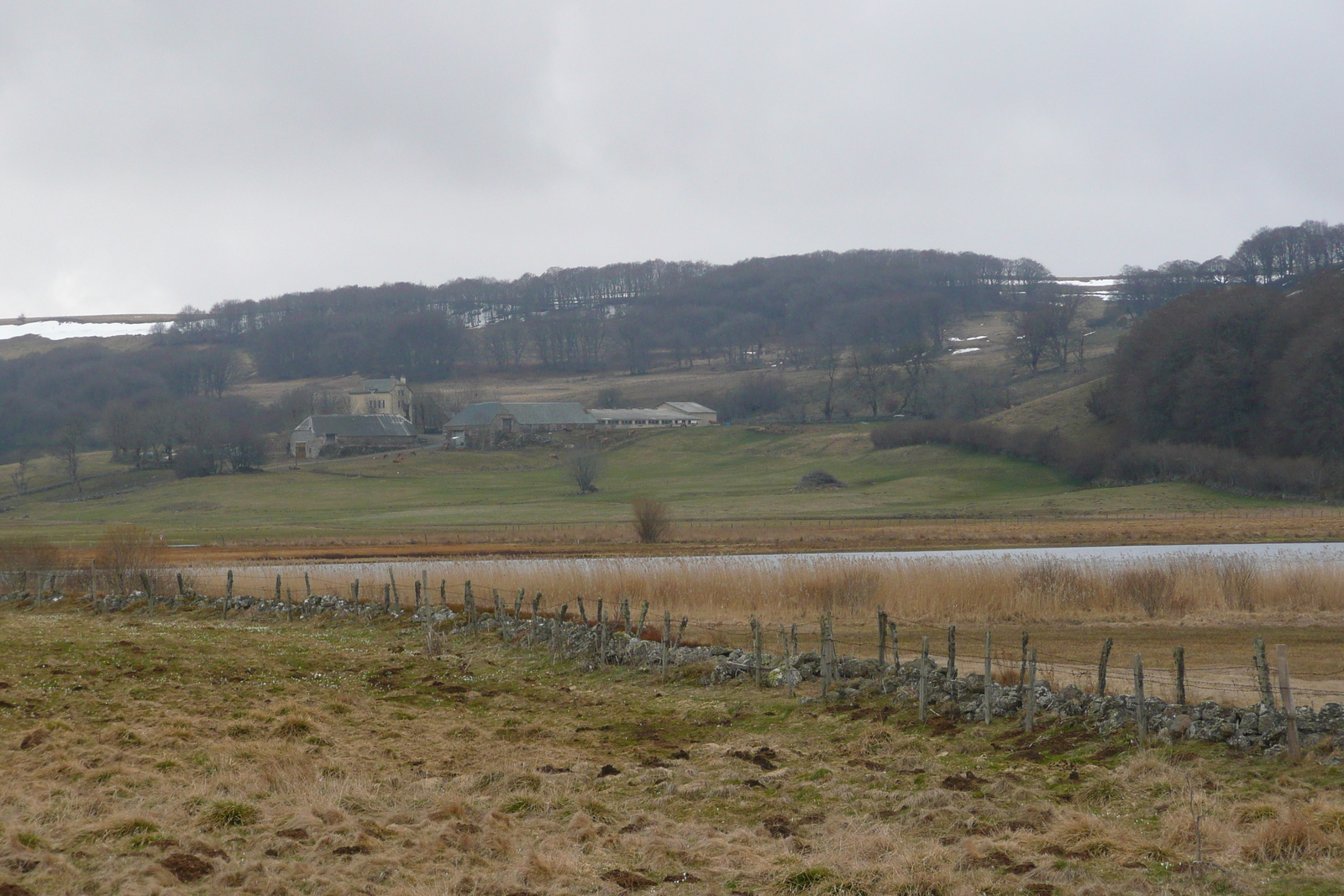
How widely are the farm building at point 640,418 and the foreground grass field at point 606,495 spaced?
12669 millimetres

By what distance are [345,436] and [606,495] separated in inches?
1980

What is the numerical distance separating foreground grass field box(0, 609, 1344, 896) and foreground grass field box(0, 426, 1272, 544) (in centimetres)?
4222

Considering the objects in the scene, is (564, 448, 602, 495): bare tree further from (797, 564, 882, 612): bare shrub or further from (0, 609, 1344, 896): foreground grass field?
(0, 609, 1344, 896): foreground grass field

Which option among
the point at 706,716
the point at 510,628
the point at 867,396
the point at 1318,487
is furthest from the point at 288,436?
the point at 706,716

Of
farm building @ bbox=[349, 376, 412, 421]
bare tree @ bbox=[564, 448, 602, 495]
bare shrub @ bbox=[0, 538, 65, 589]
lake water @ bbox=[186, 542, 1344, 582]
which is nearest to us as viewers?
lake water @ bbox=[186, 542, 1344, 582]

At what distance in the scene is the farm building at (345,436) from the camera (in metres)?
132

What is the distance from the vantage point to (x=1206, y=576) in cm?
3133

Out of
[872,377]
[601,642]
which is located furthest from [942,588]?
[872,377]

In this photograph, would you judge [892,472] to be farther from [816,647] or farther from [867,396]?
[816,647]

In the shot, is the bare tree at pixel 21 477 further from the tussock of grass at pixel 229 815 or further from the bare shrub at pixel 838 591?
the tussock of grass at pixel 229 815

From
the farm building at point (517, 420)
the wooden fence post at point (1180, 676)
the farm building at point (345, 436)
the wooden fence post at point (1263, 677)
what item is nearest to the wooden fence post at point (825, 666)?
the wooden fence post at point (1180, 676)

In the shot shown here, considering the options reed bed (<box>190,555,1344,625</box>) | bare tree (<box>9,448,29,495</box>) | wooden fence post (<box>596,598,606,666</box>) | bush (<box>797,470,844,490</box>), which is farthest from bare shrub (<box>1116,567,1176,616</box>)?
bare tree (<box>9,448,29,495</box>)

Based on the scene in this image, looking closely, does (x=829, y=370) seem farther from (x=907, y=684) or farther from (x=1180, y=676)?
(x=1180, y=676)

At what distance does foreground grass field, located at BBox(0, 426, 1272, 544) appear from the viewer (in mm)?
71000
